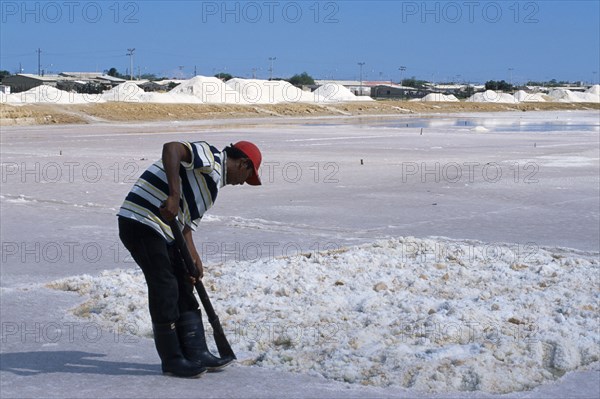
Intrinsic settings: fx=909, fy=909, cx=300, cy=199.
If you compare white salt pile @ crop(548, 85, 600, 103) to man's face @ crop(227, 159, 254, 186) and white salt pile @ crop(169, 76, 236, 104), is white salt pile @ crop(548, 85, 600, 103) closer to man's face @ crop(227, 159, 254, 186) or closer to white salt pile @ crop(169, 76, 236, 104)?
white salt pile @ crop(169, 76, 236, 104)

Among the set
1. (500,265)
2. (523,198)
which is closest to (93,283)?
(500,265)

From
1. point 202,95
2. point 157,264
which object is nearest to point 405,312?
point 157,264

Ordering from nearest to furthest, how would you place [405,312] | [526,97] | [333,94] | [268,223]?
[405,312] < [268,223] < [333,94] < [526,97]

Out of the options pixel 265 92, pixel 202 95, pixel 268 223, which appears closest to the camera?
pixel 268 223

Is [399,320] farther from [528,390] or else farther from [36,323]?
[36,323]

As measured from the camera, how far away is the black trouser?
508 cm

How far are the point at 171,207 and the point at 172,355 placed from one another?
3.33 feet

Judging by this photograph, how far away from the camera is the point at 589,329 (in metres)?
6.48

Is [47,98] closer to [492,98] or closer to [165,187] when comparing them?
[165,187]

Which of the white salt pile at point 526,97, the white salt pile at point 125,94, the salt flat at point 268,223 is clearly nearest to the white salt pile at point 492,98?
the white salt pile at point 526,97

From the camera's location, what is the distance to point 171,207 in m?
4.88

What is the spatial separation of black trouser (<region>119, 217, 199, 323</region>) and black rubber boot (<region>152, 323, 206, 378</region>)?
0.23 feet

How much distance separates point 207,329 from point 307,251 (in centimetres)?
323

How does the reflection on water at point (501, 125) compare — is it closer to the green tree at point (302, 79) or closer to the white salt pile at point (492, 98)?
the white salt pile at point (492, 98)
